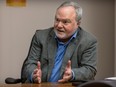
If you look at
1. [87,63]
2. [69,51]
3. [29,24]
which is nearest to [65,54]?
[69,51]

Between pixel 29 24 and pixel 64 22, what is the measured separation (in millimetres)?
1103

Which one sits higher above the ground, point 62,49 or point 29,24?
point 29,24

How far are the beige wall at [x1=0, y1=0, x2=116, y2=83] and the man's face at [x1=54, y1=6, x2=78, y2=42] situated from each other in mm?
1020

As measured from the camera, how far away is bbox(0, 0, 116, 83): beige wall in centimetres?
287

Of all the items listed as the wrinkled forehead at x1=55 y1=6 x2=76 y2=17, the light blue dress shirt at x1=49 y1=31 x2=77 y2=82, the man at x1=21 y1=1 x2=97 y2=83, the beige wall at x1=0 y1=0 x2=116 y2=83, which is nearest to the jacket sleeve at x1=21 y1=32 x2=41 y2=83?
the man at x1=21 y1=1 x2=97 y2=83

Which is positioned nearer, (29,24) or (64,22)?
(64,22)

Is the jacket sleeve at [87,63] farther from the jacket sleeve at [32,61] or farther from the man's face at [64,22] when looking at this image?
the jacket sleeve at [32,61]

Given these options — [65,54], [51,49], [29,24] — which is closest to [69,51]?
[65,54]

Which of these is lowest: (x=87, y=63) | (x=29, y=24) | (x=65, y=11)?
(x=87, y=63)

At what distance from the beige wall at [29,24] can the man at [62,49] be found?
38.3 inches

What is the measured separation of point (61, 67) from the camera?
1.78 meters

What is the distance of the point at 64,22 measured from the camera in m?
1.85

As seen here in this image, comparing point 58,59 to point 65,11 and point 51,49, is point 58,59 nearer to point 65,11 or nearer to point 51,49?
point 51,49

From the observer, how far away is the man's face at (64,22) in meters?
1.83
